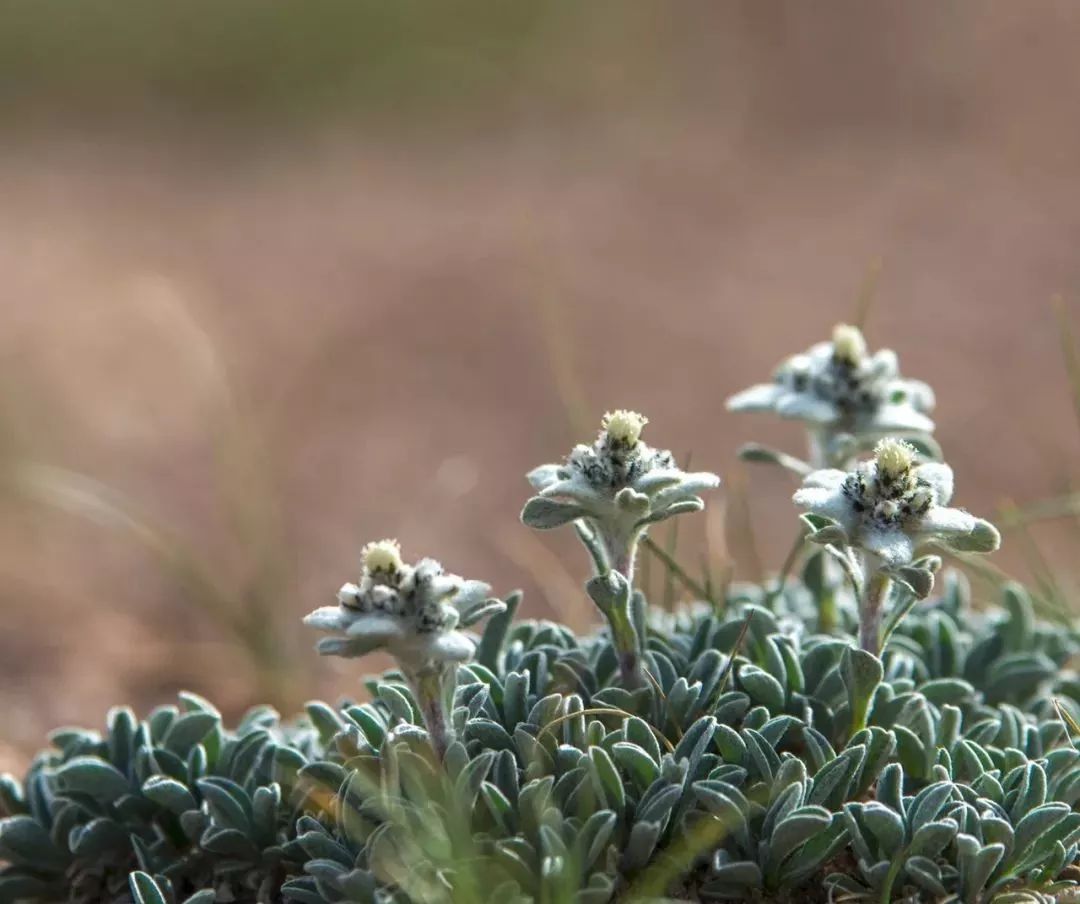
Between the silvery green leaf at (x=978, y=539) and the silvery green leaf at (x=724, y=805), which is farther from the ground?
the silvery green leaf at (x=978, y=539)

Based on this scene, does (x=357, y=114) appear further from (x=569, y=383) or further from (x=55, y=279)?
(x=569, y=383)

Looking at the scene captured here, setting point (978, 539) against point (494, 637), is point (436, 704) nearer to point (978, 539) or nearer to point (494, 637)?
point (494, 637)

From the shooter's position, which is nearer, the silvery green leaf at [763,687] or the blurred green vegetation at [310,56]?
the silvery green leaf at [763,687]

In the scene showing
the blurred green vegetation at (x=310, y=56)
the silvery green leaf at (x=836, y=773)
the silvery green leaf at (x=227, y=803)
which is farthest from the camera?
the blurred green vegetation at (x=310, y=56)

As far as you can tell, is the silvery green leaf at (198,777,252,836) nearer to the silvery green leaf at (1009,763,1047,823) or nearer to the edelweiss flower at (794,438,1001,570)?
the edelweiss flower at (794,438,1001,570)

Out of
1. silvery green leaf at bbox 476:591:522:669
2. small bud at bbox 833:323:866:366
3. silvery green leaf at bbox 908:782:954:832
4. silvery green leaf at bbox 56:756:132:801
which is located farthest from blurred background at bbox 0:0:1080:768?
silvery green leaf at bbox 56:756:132:801

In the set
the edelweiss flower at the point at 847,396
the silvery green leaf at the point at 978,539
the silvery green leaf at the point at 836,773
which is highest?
the edelweiss flower at the point at 847,396

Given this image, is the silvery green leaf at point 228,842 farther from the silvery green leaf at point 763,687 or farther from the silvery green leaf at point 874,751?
the silvery green leaf at point 874,751

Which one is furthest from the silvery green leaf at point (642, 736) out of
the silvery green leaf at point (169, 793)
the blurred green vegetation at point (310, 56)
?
the blurred green vegetation at point (310, 56)
